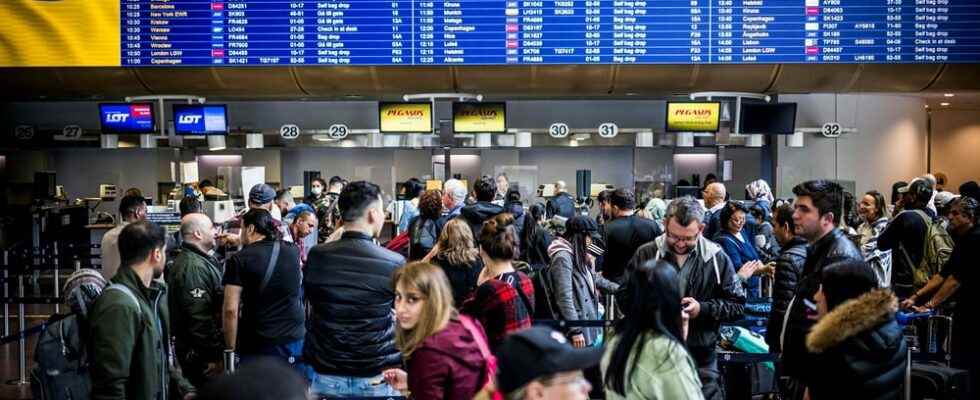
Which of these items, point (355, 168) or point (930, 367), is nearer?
point (930, 367)

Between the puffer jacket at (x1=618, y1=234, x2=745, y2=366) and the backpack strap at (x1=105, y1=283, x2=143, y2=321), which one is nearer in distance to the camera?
the backpack strap at (x1=105, y1=283, x2=143, y2=321)

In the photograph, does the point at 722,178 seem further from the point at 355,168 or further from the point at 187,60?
the point at 187,60

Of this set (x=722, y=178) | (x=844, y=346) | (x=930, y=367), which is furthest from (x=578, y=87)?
(x=844, y=346)

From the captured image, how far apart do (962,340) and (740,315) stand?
2.07 metres

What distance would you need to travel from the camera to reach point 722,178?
53.9 feet

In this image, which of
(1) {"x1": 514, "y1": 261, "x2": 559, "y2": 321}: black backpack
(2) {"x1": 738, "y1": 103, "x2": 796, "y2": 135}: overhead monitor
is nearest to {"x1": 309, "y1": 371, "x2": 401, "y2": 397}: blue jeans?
(1) {"x1": 514, "y1": 261, "x2": 559, "y2": 321}: black backpack

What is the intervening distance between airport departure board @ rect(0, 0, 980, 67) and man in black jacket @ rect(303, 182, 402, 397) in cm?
790

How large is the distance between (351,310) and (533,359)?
7.13 feet

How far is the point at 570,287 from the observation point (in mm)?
6254

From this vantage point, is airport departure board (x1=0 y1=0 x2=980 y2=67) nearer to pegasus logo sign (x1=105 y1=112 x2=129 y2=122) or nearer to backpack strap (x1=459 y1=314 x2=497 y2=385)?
pegasus logo sign (x1=105 y1=112 x2=129 y2=122)

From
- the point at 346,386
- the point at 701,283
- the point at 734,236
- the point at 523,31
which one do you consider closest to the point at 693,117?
the point at 523,31

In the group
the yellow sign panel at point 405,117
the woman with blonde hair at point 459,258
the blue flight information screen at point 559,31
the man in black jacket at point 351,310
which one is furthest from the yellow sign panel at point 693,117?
the man in black jacket at point 351,310

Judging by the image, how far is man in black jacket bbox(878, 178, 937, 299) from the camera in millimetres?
7875

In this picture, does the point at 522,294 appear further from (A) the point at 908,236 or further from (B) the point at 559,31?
(B) the point at 559,31
